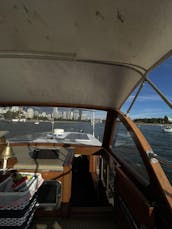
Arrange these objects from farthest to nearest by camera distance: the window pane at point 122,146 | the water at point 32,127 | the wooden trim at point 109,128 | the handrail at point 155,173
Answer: the water at point 32,127
the wooden trim at point 109,128
the window pane at point 122,146
the handrail at point 155,173

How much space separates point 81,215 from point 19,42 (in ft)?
7.38

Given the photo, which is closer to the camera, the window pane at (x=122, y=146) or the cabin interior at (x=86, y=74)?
the cabin interior at (x=86, y=74)

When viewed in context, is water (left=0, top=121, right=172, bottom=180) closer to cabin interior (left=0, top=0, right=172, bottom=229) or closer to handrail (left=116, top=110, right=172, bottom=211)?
cabin interior (left=0, top=0, right=172, bottom=229)

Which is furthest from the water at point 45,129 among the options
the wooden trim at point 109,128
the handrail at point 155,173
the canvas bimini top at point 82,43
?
the canvas bimini top at point 82,43

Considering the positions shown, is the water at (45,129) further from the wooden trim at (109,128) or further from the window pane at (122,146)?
the wooden trim at (109,128)

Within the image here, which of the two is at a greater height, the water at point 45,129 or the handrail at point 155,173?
the water at point 45,129

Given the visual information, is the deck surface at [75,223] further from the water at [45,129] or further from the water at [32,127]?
the water at [32,127]

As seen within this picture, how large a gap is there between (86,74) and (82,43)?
597 mm

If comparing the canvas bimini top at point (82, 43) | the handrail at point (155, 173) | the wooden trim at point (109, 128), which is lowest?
the handrail at point (155, 173)

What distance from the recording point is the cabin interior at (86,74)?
48.6 inches

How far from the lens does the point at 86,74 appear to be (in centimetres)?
214

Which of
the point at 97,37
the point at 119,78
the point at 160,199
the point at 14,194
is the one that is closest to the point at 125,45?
the point at 97,37

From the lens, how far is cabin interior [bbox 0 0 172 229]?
48.6 inches

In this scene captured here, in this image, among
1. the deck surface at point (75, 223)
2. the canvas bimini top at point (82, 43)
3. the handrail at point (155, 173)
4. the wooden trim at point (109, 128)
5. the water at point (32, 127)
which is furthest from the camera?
the water at point (32, 127)
